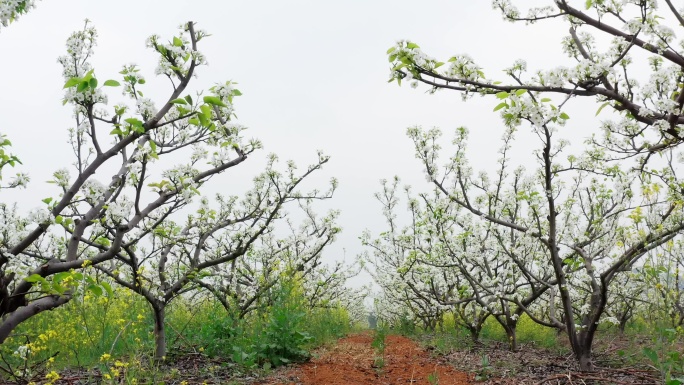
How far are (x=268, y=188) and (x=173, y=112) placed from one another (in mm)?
3750

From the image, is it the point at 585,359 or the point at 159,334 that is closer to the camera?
the point at 585,359

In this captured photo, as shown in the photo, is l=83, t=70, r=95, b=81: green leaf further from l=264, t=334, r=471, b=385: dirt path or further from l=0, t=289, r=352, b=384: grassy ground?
l=264, t=334, r=471, b=385: dirt path

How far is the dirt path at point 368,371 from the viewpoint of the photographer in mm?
5836

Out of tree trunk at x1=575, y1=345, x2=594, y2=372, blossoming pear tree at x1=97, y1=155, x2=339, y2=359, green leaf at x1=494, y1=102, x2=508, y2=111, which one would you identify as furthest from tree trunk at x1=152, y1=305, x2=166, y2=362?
tree trunk at x1=575, y1=345, x2=594, y2=372

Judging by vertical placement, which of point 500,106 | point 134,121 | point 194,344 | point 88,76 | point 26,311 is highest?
point 500,106

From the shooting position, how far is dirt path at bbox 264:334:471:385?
5836 mm

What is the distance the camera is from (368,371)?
6789 millimetres

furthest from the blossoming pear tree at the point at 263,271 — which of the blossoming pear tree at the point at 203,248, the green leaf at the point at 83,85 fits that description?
the green leaf at the point at 83,85

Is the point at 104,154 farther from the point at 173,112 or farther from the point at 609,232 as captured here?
the point at 609,232

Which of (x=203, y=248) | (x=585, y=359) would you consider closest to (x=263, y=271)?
(x=203, y=248)

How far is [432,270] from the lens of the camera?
1013cm

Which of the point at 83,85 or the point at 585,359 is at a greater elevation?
the point at 83,85

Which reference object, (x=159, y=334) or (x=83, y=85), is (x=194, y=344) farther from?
(x=83, y=85)

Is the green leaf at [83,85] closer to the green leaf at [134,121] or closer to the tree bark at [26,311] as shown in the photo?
the green leaf at [134,121]
